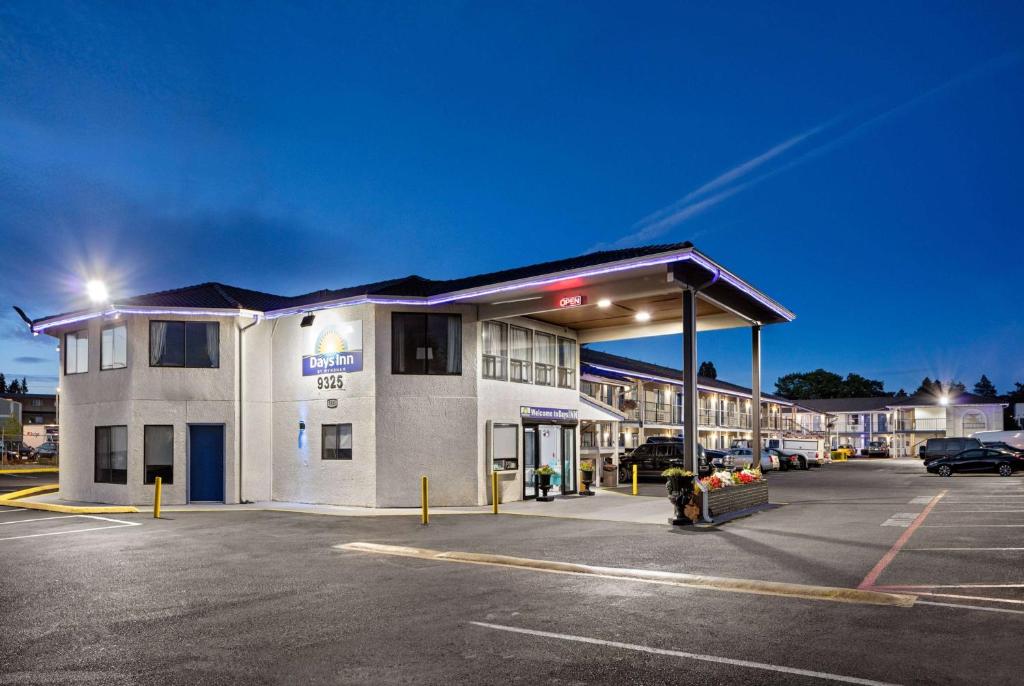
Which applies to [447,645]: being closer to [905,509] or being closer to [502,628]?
[502,628]

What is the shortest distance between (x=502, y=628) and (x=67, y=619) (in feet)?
15.7

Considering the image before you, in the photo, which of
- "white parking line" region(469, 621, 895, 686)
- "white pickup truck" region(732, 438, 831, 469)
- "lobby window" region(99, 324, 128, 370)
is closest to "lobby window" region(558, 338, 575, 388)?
"lobby window" region(99, 324, 128, 370)

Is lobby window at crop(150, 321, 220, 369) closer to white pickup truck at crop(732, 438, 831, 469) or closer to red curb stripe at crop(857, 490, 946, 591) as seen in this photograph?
red curb stripe at crop(857, 490, 946, 591)

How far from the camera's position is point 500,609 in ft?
28.5

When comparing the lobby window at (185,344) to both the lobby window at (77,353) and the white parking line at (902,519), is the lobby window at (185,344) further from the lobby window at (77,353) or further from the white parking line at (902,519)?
the white parking line at (902,519)

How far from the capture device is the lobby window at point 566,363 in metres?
26.6

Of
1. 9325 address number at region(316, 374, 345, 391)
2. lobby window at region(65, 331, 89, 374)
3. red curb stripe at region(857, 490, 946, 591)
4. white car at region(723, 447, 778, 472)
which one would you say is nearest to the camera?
red curb stripe at region(857, 490, 946, 591)

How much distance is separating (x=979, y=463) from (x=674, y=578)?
3531 centimetres

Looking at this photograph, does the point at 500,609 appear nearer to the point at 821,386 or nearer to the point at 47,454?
the point at 47,454

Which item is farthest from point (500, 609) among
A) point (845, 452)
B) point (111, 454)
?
point (845, 452)

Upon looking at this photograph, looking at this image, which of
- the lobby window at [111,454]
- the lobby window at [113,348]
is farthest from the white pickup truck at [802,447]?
the lobby window at [113,348]

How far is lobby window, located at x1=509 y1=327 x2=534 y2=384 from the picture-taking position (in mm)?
23753

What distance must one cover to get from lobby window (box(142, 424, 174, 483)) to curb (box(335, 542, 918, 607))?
10.7 metres

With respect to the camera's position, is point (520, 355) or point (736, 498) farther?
point (520, 355)
